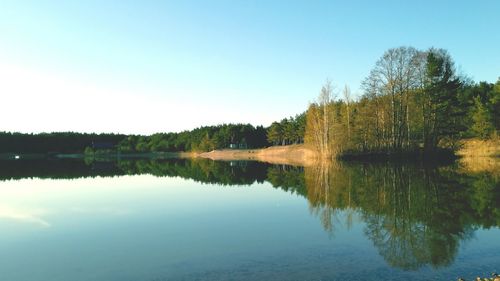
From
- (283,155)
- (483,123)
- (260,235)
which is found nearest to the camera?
(260,235)

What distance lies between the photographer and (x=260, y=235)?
47.2ft

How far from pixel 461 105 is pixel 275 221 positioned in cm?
5188

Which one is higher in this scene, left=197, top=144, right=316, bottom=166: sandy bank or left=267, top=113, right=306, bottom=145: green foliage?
left=267, top=113, right=306, bottom=145: green foliage

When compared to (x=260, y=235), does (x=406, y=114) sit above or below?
above

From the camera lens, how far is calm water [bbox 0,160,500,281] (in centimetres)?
1013

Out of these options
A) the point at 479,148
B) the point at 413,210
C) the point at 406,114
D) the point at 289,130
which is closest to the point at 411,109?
the point at 406,114

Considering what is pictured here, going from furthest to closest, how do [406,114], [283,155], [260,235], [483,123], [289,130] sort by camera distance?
1. [289,130]
2. [283,155]
3. [483,123]
4. [406,114]
5. [260,235]

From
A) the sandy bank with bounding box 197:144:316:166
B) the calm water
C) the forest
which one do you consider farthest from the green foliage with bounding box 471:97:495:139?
the calm water

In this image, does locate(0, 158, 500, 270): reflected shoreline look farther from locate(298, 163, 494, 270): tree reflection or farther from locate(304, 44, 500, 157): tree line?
locate(304, 44, 500, 157): tree line

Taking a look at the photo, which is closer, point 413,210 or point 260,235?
point 260,235

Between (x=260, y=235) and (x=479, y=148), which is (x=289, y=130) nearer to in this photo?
(x=479, y=148)

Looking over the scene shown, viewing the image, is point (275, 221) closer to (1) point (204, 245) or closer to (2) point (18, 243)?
(1) point (204, 245)

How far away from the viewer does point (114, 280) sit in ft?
30.9

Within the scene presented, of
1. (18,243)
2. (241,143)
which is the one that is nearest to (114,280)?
(18,243)
